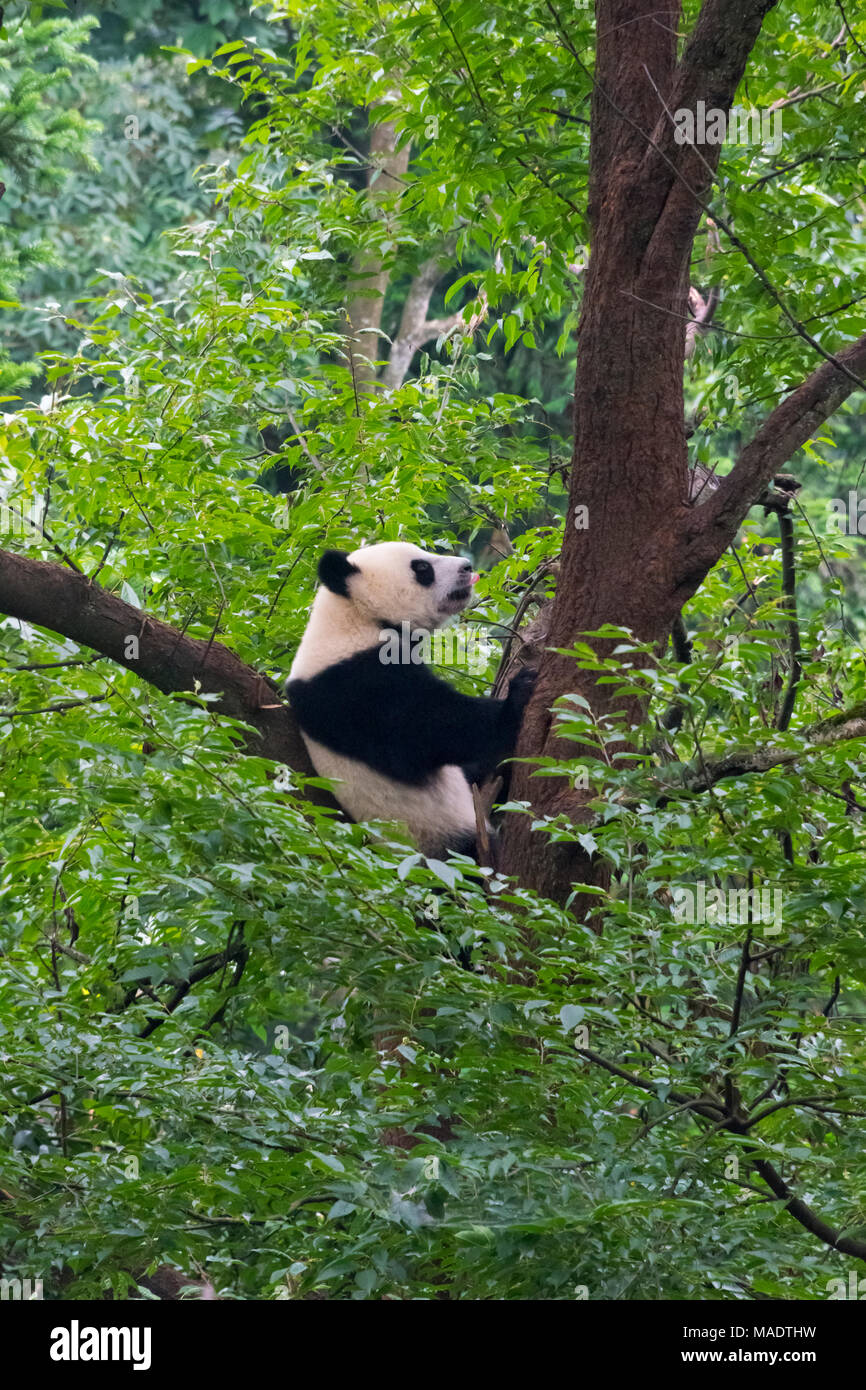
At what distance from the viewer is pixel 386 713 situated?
189 inches

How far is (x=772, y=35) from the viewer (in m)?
4.70

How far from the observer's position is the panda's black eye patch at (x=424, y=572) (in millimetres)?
5281

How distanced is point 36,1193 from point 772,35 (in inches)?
176

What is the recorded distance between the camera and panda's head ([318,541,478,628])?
16.3ft

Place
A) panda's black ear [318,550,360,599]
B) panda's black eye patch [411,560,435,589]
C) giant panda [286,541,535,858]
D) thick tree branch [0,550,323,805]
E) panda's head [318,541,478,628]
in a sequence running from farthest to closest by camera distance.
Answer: panda's black eye patch [411,560,435,589] → panda's head [318,541,478,628] → panda's black ear [318,550,360,599] → giant panda [286,541,535,858] → thick tree branch [0,550,323,805]

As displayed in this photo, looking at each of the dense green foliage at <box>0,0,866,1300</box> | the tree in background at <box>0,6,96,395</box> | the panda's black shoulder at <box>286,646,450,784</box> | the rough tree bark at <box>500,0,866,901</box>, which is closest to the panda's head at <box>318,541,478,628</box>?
the dense green foliage at <box>0,0,866,1300</box>

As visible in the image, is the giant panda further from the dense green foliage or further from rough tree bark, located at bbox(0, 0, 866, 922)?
rough tree bark, located at bbox(0, 0, 866, 922)

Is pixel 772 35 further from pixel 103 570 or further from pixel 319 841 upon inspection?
pixel 319 841

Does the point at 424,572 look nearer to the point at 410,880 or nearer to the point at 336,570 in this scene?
the point at 336,570

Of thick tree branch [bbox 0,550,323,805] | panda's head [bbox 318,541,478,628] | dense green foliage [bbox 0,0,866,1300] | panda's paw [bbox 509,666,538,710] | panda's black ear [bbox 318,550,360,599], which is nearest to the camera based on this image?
dense green foliage [bbox 0,0,866,1300]

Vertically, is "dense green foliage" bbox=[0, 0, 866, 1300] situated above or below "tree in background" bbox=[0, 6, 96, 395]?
below

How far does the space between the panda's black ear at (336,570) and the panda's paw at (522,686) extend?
92cm

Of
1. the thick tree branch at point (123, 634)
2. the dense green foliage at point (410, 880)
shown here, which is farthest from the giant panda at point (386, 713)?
the thick tree branch at point (123, 634)

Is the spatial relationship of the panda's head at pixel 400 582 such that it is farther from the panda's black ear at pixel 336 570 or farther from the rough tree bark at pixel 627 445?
the rough tree bark at pixel 627 445
